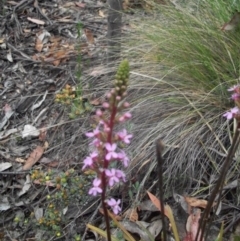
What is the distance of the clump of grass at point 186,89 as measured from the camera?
2.74m

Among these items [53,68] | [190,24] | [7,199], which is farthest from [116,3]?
[7,199]

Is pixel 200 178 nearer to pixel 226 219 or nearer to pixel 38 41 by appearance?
pixel 226 219

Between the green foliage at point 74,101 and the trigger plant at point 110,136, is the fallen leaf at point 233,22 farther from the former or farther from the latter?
the trigger plant at point 110,136

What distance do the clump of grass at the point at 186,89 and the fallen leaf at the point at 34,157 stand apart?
0.61 m

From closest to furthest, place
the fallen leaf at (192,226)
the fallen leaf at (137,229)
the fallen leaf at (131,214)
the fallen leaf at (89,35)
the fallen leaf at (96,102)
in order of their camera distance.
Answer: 1. the fallen leaf at (192,226)
2. the fallen leaf at (137,229)
3. the fallen leaf at (131,214)
4. the fallen leaf at (96,102)
5. the fallen leaf at (89,35)

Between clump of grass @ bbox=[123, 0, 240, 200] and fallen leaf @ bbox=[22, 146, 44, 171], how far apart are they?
2.01 feet

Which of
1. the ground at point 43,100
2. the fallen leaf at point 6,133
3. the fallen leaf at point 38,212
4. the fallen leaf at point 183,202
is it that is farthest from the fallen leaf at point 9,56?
the fallen leaf at point 183,202

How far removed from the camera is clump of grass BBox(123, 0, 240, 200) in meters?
2.74

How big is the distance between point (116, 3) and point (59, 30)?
3.35 feet

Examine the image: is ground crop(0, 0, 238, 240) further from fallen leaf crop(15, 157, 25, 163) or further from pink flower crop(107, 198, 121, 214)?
pink flower crop(107, 198, 121, 214)

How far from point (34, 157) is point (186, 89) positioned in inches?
38.0

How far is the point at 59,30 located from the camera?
418cm

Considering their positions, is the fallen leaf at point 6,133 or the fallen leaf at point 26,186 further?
the fallen leaf at point 6,133

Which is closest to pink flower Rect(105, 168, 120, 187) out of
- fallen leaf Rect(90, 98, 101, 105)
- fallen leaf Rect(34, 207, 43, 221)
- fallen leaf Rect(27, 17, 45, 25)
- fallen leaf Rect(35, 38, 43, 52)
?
fallen leaf Rect(34, 207, 43, 221)
